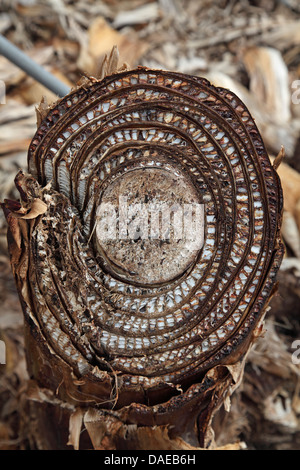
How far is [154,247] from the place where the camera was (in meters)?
0.66

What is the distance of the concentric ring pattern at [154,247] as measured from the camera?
0.64m

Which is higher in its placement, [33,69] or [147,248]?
[33,69]

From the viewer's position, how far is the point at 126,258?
2.18 feet

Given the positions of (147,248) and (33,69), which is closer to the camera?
(147,248)

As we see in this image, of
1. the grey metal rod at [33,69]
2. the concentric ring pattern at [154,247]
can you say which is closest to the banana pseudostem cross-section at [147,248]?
the concentric ring pattern at [154,247]

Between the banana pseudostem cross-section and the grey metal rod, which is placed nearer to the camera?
the banana pseudostem cross-section

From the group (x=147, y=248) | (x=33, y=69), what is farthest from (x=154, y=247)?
(x=33, y=69)

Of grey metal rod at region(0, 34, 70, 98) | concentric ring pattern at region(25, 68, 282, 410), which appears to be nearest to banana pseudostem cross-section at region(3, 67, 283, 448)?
concentric ring pattern at region(25, 68, 282, 410)

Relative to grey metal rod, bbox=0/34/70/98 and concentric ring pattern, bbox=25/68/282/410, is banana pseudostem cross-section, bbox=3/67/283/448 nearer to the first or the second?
concentric ring pattern, bbox=25/68/282/410

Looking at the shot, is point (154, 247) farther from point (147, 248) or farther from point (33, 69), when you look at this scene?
point (33, 69)

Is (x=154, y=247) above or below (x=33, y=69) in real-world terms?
below

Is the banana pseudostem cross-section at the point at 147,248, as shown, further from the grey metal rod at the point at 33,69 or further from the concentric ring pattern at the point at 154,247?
the grey metal rod at the point at 33,69

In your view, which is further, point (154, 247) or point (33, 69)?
point (33, 69)

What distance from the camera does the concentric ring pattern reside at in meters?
0.64
